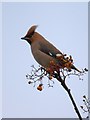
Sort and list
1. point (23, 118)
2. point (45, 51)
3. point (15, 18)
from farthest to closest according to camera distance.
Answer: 1. point (23, 118)
2. point (15, 18)
3. point (45, 51)

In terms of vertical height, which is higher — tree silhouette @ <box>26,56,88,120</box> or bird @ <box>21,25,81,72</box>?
bird @ <box>21,25,81,72</box>

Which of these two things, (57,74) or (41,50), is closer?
(57,74)

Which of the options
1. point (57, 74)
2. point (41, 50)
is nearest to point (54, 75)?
point (57, 74)

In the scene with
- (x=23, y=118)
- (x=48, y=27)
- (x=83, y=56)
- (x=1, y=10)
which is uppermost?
(x=1, y=10)

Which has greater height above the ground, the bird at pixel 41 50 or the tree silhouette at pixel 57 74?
the bird at pixel 41 50

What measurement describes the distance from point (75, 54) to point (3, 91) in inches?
31.8

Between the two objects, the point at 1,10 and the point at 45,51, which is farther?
the point at 1,10

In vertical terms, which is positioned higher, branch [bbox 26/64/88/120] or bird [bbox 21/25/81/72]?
bird [bbox 21/25/81/72]

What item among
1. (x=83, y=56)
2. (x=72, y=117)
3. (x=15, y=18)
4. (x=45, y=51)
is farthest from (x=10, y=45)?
(x=45, y=51)

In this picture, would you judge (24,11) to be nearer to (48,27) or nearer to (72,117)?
(48,27)

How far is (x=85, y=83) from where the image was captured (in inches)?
105

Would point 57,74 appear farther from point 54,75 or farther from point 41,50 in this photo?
point 41,50

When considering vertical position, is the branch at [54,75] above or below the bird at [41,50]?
below

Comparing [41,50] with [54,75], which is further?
[41,50]
